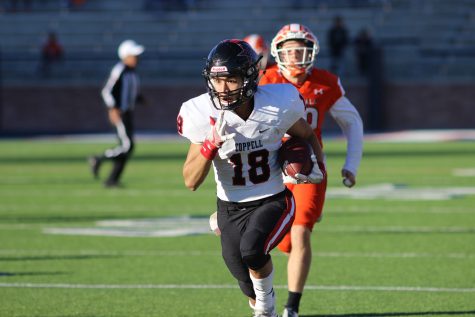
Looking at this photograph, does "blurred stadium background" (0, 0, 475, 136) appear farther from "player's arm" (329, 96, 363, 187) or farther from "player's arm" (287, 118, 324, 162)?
"player's arm" (287, 118, 324, 162)

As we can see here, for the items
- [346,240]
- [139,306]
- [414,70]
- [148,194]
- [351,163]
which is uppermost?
[351,163]

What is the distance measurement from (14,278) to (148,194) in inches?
223

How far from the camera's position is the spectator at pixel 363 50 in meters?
27.1

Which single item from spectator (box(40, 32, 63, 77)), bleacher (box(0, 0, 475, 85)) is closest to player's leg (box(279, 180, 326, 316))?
bleacher (box(0, 0, 475, 85))

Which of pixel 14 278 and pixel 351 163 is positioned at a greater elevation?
pixel 351 163

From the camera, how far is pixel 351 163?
6.41 meters

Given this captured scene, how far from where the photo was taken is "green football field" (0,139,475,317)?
6500 millimetres

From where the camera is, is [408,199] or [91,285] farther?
[408,199]

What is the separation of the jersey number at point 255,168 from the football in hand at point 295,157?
0.28ft

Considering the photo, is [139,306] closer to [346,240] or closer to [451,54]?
[346,240]

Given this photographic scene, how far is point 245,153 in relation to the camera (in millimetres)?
5285

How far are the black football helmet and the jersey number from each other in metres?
0.33

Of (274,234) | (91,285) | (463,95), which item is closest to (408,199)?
(91,285)

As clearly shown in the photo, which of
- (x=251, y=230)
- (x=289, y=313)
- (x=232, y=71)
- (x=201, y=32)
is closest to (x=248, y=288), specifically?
(x=251, y=230)
